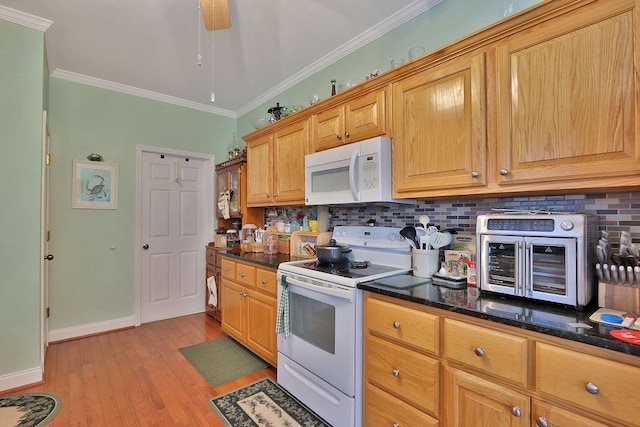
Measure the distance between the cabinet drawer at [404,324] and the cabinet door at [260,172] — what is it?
68.2 inches

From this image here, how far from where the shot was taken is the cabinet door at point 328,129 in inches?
86.9

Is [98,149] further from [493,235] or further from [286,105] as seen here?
[493,235]

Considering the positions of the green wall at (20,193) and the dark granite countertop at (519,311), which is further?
the green wall at (20,193)

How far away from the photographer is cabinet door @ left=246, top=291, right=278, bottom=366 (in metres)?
2.35

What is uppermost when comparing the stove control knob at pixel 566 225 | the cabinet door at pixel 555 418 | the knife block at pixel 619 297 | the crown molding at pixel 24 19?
the crown molding at pixel 24 19

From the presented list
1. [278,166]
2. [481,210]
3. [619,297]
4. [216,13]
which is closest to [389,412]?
[619,297]

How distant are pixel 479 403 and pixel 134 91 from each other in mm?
4316

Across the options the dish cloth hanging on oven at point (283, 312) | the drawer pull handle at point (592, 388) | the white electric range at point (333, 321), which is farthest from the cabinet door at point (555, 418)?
the dish cloth hanging on oven at point (283, 312)

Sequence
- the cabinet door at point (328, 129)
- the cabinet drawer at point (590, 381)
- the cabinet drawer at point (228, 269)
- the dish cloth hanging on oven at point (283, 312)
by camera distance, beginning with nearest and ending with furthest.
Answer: the cabinet drawer at point (590, 381)
the dish cloth hanging on oven at point (283, 312)
the cabinet door at point (328, 129)
the cabinet drawer at point (228, 269)

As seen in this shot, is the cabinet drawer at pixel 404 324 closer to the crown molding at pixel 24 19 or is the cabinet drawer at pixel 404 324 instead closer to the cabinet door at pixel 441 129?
the cabinet door at pixel 441 129

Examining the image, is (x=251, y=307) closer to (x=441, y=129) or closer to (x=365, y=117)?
(x=365, y=117)

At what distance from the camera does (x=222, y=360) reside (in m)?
2.64

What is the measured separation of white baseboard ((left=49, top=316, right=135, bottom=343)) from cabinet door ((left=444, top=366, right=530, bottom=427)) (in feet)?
11.8

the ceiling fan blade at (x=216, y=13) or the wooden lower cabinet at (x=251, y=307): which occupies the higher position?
the ceiling fan blade at (x=216, y=13)
